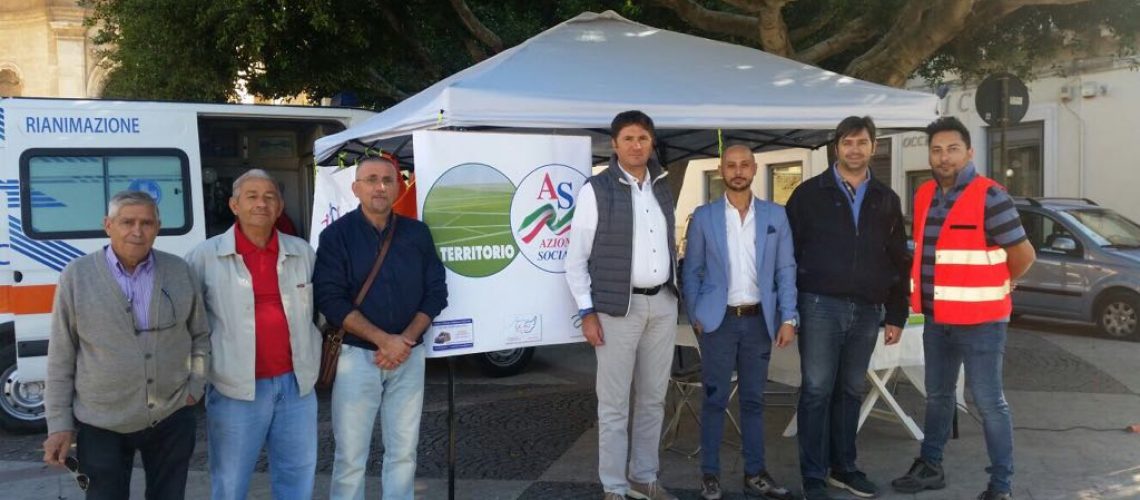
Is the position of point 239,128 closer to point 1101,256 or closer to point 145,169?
point 145,169

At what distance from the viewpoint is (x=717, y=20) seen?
901 centimetres

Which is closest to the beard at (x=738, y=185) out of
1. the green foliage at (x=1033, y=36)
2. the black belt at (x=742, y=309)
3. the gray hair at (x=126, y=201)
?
the black belt at (x=742, y=309)

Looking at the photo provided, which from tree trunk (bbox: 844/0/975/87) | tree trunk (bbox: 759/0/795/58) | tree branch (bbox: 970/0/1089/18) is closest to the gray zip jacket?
tree trunk (bbox: 759/0/795/58)

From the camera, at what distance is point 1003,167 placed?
9.25 meters

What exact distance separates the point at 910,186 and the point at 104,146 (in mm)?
18017

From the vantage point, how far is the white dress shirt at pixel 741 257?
4.41 meters

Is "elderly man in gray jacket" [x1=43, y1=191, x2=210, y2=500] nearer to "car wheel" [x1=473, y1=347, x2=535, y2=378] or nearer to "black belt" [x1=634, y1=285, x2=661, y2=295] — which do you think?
"black belt" [x1=634, y1=285, x2=661, y2=295]

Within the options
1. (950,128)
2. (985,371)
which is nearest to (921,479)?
(985,371)

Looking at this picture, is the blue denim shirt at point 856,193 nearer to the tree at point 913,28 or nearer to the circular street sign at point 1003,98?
the tree at point 913,28

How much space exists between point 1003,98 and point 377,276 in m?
8.39

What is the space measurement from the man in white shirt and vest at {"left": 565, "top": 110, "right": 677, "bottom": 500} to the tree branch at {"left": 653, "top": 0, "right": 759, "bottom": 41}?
493 cm

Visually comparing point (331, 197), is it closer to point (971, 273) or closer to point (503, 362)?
point (971, 273)

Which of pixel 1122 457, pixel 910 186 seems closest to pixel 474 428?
pixel 1122 457

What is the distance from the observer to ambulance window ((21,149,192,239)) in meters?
6.64
